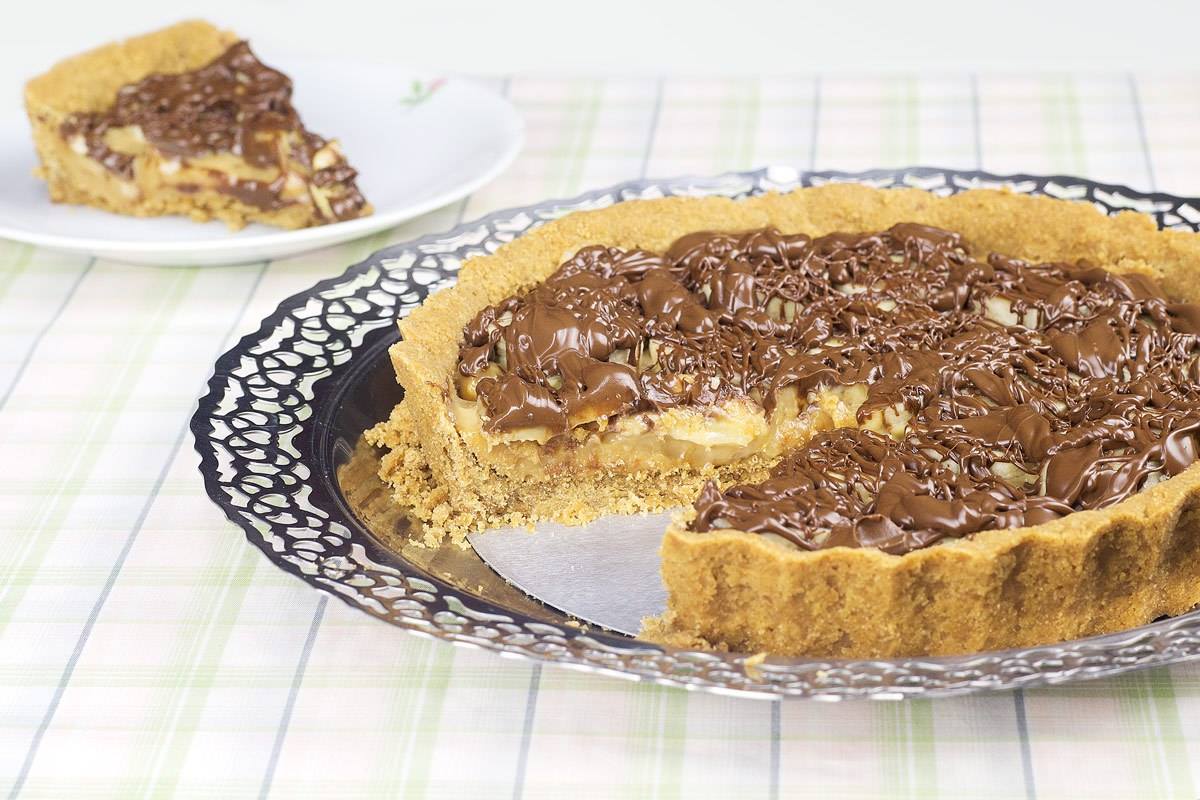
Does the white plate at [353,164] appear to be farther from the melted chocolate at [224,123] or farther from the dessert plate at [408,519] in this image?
the dessert plate at [408,519]

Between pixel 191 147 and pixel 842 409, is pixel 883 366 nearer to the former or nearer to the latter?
pixel 842 409

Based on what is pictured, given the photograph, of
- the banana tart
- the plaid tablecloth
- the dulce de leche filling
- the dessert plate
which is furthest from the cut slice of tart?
the dulce de leche filling

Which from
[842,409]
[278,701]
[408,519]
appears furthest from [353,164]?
[278,701]

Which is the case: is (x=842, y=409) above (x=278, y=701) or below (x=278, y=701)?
above

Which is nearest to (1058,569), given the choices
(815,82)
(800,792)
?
(800,792)

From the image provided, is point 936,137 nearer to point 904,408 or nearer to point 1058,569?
point 904,408
